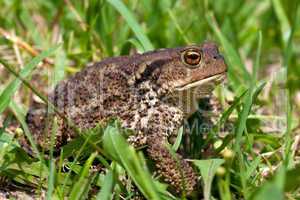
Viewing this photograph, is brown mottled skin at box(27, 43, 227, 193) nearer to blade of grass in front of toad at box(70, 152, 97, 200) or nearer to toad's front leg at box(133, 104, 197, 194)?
toad's front leg at box(133, 104, 197, 194)

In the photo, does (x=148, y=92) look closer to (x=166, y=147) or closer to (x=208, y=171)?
(x=166, y=147)

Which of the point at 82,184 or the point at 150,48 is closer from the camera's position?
the point at 82,184

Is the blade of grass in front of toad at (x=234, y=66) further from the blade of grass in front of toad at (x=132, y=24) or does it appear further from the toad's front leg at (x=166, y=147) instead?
the toad's front leg at (x=166, y=147)

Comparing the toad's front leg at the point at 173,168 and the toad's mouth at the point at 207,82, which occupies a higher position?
the toad's mouth at the point at 207,82

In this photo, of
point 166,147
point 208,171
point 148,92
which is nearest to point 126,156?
point 208,171

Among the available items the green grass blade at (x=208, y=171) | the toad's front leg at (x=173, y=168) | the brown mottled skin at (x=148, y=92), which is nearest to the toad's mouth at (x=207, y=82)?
the brown mottled skin at (x=148, y=92)

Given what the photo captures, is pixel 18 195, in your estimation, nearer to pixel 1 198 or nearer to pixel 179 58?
pixel 1 198
